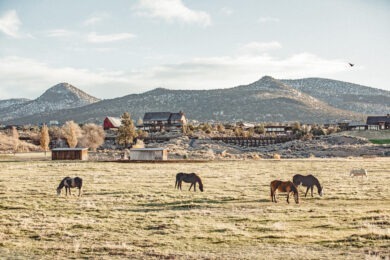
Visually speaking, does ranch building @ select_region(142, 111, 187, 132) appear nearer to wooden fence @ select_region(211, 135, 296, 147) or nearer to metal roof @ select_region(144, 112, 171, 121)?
metal roof @ select_region(144, 112, 171, 121)

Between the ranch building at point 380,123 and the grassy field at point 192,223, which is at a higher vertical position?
the ranch building at point 380,123

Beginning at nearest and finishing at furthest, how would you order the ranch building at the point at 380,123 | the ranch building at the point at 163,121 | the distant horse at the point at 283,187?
the distant horse at the point at 283,187 < the ranch building at the point at 380,123 < the ranch building at the point at 163,121

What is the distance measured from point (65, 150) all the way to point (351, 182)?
4824 centimetres

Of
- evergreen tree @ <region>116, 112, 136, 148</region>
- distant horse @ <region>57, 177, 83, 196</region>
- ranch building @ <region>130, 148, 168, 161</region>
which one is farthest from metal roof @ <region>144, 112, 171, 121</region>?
distant horse @ <region>57, 177, 83, 196</region>

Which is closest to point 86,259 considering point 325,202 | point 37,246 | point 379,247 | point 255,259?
point 37,246

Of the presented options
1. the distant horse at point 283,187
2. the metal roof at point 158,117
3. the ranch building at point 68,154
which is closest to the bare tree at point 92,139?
the ranch building at point 68,154

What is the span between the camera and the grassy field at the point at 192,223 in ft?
55.4

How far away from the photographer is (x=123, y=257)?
52.7 ft

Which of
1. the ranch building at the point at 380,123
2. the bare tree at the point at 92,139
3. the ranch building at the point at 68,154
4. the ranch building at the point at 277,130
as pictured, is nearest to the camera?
the ranch building at the point at 68,154

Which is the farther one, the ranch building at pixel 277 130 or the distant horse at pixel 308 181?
the ranch building at pixel 277 130

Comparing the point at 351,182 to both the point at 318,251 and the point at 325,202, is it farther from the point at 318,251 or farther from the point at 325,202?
the point at 318,251

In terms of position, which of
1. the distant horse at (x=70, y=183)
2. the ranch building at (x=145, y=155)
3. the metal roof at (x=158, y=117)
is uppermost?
the metal roof at (x=158, y=117)

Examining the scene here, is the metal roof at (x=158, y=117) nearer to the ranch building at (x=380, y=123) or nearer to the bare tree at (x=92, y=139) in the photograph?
the bare tree at (x=92, y=139)

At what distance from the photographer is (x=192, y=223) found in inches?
846
